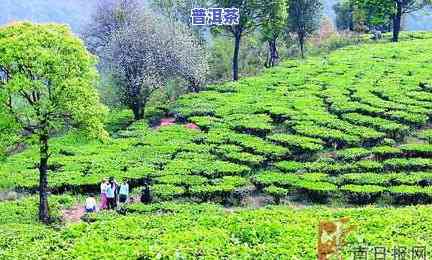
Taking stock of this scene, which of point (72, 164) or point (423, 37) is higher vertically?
point (423, 37)

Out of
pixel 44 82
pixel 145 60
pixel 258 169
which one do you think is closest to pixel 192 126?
pixel 145 60

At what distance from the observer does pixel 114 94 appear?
1690 inches

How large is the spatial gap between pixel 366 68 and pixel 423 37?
722 inches

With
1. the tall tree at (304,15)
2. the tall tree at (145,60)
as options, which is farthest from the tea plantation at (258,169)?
the tall tree at (304,15)

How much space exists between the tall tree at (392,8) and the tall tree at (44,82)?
130 ft

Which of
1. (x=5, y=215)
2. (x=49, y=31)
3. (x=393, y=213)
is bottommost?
(x=5, y=215)

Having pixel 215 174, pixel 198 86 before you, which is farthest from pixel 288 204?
pixel 198 86

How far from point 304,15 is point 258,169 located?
33173 millimetres

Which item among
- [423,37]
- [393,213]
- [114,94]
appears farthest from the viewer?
[423,37]

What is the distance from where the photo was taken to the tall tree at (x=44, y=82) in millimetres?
24125

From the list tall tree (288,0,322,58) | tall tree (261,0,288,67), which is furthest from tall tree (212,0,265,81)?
tall tree (288,0,322,58)

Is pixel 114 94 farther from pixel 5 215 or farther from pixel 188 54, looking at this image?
pixel 5 215

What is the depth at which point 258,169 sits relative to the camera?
30.4 meters

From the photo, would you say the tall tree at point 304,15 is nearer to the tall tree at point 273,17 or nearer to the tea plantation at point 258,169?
the tall tree at point 273,17
